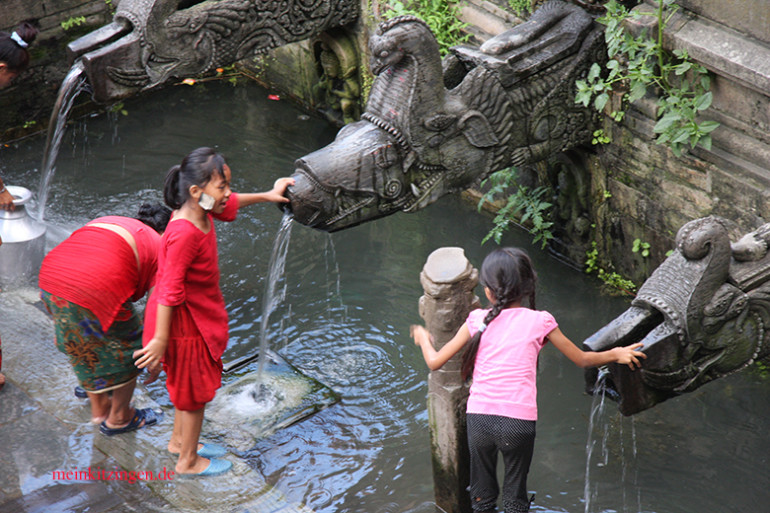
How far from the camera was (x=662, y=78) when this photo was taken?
5340 mm

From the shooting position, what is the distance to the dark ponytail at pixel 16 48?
16.8 feet

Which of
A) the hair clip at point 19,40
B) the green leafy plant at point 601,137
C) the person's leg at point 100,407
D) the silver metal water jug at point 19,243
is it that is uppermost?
the green leafy plant at point 601,137

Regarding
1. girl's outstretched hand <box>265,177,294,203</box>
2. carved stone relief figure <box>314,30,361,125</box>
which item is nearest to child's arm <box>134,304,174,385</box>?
girl's outstretched hand <box>265,177,294,203</box>

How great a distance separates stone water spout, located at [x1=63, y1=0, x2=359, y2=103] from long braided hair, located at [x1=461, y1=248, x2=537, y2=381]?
360 cm

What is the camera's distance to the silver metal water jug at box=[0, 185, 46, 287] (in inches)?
232

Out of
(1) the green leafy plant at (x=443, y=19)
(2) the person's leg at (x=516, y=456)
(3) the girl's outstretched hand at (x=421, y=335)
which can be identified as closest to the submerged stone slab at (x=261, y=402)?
(3) the girl's outstretched hand at (x=421, y=335)

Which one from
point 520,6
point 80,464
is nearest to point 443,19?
point 520,6

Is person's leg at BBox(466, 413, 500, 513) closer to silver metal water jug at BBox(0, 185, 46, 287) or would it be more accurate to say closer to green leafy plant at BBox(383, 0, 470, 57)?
silver metal water jug at BBox(0, 185, 46, 287)

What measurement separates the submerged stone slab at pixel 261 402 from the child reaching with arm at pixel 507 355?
1.63 meters

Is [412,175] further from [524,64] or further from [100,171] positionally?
[100,171]

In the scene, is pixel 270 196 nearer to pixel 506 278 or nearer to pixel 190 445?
pixel 190 445

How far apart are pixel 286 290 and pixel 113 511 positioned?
236cm

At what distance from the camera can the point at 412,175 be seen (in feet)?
17.2

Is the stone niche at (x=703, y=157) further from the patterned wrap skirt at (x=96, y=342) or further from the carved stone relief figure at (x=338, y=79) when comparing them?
the patterned wrap skirt at (x=96, y=342)
